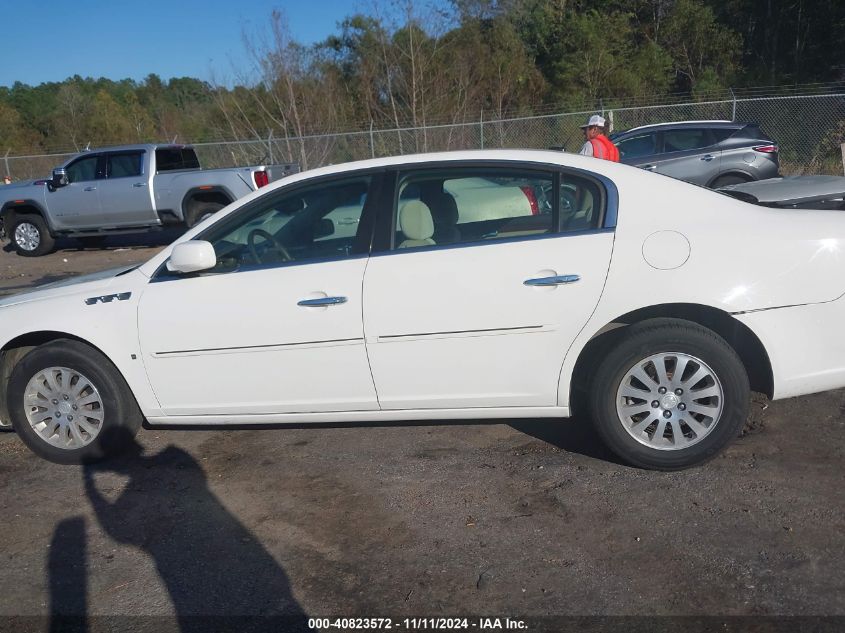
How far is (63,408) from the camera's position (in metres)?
4.66

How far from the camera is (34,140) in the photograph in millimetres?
40625

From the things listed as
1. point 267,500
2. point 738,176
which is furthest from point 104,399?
point 738,176

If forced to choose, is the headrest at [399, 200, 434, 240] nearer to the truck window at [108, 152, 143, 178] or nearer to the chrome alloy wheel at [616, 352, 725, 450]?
the chrome alloy wheel at [616, 352, 725, 450]

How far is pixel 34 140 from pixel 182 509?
4202 centimetres

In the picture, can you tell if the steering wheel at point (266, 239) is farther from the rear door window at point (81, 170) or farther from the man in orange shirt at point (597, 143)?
the rear door window at point (81, 170)

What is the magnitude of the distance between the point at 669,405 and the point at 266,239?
231cm

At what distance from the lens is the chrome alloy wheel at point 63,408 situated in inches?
181

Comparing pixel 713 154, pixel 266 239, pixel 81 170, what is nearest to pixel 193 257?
pixel 266 239

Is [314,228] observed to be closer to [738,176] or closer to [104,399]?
[104,399]

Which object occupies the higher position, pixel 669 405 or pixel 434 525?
pixel 669 405

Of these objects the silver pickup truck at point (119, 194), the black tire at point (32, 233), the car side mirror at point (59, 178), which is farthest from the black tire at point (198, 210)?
the black tire at point (32, 233)

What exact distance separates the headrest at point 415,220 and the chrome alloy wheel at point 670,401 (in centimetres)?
126

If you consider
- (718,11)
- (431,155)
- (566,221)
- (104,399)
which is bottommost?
(104,399)

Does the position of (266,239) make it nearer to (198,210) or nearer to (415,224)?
(415,224)
